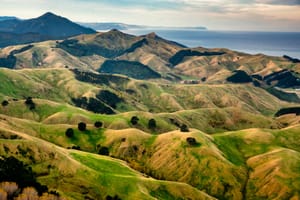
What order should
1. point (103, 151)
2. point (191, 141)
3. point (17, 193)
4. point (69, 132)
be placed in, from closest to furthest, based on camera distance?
point (17, 193)
point (103, 151)
point (191, 141)
point (69, 132)

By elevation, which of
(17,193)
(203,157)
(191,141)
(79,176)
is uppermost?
(17,193)

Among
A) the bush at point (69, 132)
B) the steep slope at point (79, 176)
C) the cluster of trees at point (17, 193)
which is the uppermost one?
the cluster of trees at point (17, 193)

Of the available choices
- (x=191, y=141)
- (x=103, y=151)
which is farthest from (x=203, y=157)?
(x=103, y=151)

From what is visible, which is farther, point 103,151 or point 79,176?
point 103,151

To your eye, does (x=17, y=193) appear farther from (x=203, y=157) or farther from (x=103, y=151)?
(x=203, y=157)

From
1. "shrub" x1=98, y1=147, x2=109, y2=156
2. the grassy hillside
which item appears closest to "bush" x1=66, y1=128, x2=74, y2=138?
the grassy hillside

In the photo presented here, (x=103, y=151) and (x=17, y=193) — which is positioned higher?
(x=17, y=193)

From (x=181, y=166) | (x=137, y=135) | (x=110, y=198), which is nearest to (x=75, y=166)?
(x=110, y=198)

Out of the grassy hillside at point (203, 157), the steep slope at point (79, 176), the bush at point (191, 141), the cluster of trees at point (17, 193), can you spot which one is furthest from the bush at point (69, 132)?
the cluster of trees at point (17, 193)

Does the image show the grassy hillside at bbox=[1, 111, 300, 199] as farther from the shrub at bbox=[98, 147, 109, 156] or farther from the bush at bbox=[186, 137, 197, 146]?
the shrub at bbox=[98, 147, 109, 156]

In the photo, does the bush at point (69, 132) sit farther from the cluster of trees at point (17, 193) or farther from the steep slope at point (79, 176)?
the cluster of trees at point (17, 193)

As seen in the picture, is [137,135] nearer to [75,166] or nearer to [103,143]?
[103,143]

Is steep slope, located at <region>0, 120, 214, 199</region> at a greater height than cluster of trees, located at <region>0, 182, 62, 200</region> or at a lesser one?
lesser
